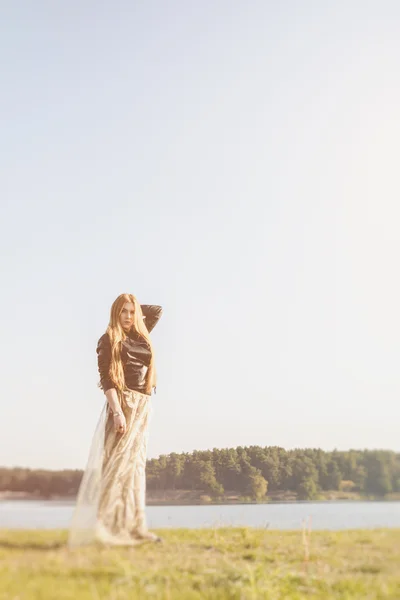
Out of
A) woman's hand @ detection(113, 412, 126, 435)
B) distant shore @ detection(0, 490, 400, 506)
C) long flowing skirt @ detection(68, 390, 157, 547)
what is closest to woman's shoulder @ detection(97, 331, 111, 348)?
long flowing skirt @ detection(68, 390, 157, 547)

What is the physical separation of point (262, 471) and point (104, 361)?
4526 mm

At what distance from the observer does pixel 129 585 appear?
14.9 ft

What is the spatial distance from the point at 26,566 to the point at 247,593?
1985mm

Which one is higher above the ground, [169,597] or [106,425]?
[106,425]

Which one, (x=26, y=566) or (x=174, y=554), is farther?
(x=174, y=554)

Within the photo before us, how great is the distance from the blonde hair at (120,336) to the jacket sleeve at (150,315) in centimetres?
24

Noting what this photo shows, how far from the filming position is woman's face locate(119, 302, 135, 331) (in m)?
6.85

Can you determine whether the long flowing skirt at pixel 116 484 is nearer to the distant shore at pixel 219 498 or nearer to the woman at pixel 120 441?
the woman at pixel 120 441

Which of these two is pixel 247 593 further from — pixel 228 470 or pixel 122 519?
pixel 228 470

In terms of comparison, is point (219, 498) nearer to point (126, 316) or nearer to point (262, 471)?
point (262, 471)

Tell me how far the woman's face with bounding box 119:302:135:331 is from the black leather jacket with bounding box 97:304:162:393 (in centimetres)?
13

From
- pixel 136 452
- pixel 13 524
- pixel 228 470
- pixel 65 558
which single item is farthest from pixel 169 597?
pixel 228 470

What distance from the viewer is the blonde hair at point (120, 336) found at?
653 centimetres

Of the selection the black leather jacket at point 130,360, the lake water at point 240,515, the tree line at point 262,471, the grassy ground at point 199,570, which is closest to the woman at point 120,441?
the black leather jacket at point 130,360
